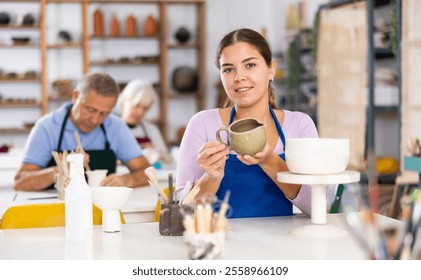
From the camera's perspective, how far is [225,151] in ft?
6.79

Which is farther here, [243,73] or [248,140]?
[243,73]

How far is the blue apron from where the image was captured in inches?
96.8

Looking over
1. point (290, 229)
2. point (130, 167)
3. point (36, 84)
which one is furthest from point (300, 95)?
point (290, 229)

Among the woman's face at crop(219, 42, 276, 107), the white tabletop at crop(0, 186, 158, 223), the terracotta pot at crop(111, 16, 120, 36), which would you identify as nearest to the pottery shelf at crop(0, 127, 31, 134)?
the terracotta pot at crop(111, 16, 120, 36)

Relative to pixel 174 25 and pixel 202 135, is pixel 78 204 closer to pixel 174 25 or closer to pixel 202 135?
pixel 202 135

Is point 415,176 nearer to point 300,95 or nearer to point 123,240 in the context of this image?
point 300,95

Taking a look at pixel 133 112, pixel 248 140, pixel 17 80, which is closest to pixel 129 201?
pixel 248 140

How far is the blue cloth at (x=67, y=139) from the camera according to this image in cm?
357

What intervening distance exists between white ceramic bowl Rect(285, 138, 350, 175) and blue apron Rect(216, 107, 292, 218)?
1.36 feet

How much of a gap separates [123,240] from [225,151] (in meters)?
0.41

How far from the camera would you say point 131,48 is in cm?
902

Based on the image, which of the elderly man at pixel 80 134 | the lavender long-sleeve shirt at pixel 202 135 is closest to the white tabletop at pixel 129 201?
the elderly man at pixel 80 134

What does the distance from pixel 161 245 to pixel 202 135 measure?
0.66 m
